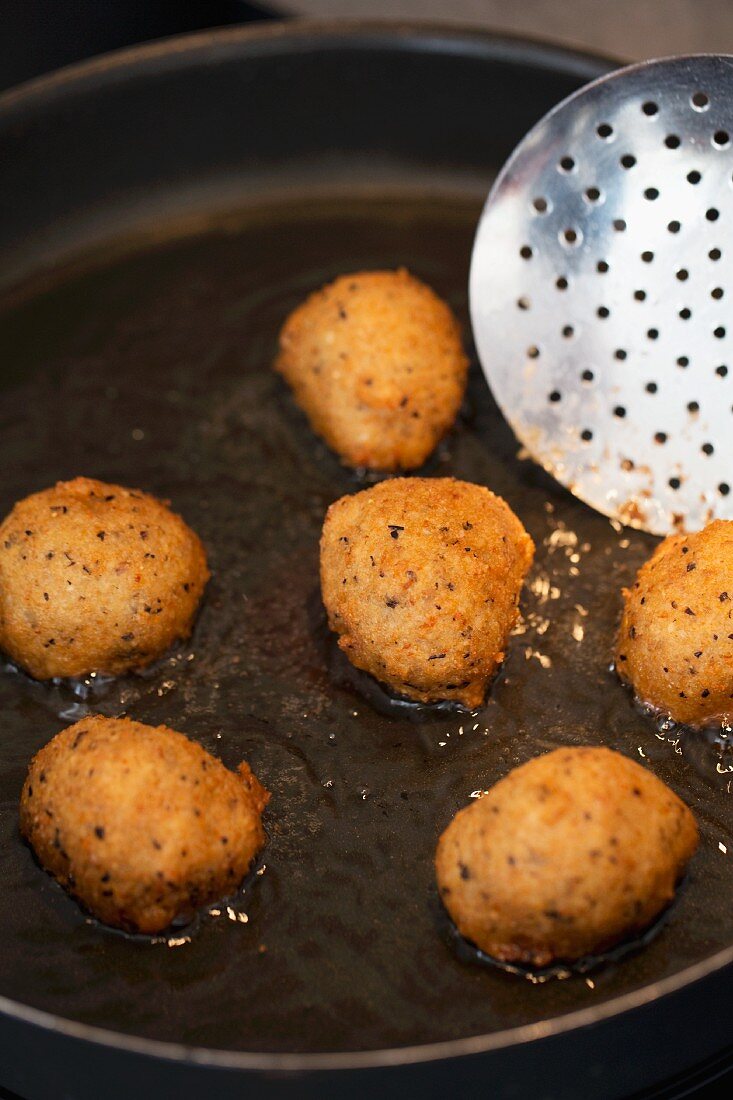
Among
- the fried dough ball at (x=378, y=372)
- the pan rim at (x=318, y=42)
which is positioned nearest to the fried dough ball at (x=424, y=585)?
the fried dough ball at (x=378, y=372)

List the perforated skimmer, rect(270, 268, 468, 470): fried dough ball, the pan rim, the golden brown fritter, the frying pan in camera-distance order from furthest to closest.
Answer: the pan rim → rect(270, 268, 468, 470): fried dough ball → the perforated skimmer → the golden brown fritter → the frying pan

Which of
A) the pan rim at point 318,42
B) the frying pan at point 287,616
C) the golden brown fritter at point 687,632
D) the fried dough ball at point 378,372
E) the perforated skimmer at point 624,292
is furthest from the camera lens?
the pan rim at point 318,42

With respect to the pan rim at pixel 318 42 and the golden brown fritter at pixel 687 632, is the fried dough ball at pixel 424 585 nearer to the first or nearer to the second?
the golden brown fritter at pixel 687 632

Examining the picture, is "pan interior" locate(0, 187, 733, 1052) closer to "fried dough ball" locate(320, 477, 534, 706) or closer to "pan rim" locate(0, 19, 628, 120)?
"fried dough ball" locate(320, 477, 534, 706)

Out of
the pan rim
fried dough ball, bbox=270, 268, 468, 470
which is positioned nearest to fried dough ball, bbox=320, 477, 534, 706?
fried dough ball, bbox=270, 268, 468, 470

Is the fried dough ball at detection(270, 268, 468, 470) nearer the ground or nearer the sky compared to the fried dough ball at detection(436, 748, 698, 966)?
nearer the sky

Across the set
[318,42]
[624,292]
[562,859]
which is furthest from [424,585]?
[318,42]

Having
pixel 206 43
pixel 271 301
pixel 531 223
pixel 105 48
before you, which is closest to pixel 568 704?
pixel 531 223
